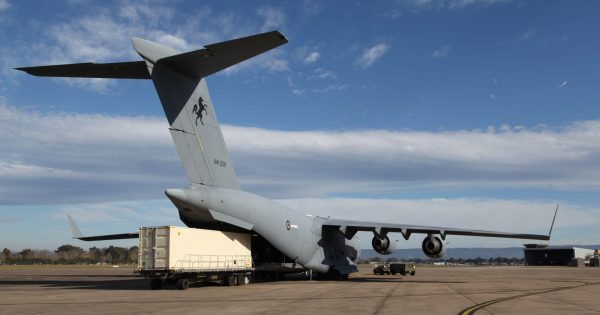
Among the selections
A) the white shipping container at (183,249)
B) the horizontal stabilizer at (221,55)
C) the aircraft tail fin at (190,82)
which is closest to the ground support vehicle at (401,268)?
the white shipping container at (183,249)

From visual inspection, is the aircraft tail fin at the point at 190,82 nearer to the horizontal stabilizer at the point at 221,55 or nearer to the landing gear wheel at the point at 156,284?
the horizontal stabilizer at the point at 221,55

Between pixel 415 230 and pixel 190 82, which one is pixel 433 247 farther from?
pixel 190 82

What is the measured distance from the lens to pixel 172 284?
22516 millimetres

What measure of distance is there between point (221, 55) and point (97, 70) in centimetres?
419

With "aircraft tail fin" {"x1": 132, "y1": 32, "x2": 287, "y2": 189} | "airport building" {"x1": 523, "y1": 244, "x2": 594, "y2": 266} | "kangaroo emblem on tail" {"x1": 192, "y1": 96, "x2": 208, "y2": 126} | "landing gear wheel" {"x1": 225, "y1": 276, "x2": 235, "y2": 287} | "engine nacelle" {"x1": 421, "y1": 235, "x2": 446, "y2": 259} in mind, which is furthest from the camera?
"airport building" {"x1": 523, "y1": 244, "x2": 594, "y2": 266}

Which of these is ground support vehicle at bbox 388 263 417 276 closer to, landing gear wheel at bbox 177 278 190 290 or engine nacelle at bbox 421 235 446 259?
engine nacelle at bbox 421 235 446 259

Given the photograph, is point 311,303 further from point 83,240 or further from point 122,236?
point 83,240

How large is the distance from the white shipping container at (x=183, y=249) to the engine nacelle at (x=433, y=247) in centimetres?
1059

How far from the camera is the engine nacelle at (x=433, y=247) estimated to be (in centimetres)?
2723

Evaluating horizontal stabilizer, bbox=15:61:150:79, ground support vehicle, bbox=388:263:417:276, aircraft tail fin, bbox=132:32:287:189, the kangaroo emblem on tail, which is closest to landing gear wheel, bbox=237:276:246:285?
aircraft tail fin, bbox=132:32:287:189

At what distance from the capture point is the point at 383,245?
29.6 meters

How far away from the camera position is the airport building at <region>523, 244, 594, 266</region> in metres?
85.4

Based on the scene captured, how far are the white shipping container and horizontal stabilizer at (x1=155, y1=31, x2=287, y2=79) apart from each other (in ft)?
18.4

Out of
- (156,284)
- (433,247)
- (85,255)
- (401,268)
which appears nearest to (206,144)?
(156,284)
